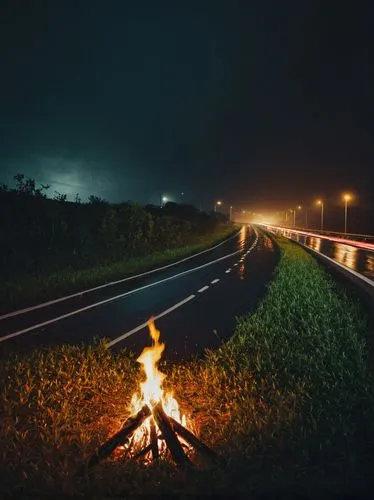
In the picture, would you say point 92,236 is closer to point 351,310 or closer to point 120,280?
point 120,280

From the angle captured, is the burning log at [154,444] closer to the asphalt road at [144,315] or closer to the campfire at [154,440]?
the campfire at [154,440]

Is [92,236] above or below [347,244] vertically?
above

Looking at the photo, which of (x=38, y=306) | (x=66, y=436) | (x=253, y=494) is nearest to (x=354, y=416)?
(x=253, y=494)

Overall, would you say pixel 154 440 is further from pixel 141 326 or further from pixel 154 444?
pixel 141 326

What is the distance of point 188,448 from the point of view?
459cm

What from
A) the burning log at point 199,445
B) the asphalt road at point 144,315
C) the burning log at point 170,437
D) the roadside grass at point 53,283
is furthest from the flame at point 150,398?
the roadside grass at point 53,283

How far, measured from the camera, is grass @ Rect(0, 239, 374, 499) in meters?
3.97

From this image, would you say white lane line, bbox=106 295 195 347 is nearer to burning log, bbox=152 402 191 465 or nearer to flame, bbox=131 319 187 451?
flame, bbox=131 319 187 451

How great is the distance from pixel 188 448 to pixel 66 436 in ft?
4.92

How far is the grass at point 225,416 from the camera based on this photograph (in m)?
3.97

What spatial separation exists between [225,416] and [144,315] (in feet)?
22.6

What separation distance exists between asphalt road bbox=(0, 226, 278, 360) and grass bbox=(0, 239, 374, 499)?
1.04 metres

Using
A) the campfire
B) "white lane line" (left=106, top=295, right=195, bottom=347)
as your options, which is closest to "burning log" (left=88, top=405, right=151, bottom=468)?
the campfire

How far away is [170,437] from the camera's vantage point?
4.44m
